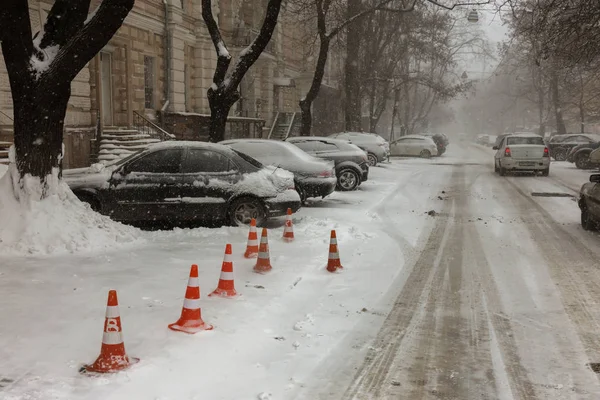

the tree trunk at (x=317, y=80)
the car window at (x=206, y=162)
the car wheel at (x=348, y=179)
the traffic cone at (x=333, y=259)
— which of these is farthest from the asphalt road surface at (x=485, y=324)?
the tree trunk at (x=317, y=80)

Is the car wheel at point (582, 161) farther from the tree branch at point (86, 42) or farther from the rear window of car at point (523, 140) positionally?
the tree branch at point (86, 42)

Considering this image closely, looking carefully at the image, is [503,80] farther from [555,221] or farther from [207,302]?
[207,302]

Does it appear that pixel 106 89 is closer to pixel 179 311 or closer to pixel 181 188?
pixel 181 188

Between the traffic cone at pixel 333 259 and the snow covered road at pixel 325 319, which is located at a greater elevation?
the traffic cone at pixel 333 259

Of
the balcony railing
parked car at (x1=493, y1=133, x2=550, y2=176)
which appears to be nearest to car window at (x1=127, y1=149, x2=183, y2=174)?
parked car at (x1=493, y1=133, x2=550, y2=176)

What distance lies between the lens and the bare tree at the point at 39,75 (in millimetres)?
8406

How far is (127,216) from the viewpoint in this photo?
34.2 ft

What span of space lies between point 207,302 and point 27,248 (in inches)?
127

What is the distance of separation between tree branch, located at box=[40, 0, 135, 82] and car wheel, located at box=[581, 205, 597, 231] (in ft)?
28.5

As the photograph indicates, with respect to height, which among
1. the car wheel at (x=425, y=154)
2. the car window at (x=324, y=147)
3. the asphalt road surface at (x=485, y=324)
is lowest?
the asphalt road surface at (x=485, y=324)

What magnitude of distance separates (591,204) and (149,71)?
18066 mm

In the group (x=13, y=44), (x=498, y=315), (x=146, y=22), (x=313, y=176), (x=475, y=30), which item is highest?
(x=475, y=30)

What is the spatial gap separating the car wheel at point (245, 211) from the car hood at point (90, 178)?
2184mm

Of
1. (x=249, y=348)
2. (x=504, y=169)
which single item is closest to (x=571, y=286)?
(x=249, y=348)
